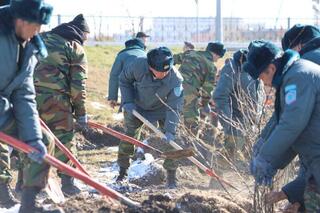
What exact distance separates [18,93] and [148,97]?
127 inches

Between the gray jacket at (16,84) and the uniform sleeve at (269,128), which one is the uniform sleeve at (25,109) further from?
the uniform sleeve at (269,128)

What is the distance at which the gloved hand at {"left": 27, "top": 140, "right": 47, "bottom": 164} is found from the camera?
5160 mm

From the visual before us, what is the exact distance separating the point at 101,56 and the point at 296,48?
19.2 meters

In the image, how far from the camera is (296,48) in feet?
21.2

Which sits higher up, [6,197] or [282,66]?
[282,66]

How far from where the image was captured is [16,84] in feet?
17.6

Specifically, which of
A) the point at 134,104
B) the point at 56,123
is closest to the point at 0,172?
the point at 56,123

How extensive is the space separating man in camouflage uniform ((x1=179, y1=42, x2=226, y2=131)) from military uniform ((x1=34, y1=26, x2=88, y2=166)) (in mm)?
3365

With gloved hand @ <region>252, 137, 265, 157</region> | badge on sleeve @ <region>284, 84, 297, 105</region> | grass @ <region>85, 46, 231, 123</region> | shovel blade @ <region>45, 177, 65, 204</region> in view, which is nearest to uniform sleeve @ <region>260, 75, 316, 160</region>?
badge on sleeve @ <region>284, 84, 297, 105</region>

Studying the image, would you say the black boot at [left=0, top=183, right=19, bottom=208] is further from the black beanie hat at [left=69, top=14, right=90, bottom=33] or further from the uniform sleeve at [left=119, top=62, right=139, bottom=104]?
the uniform sleeve at [left=119, top=62, right=139, bottom=104]

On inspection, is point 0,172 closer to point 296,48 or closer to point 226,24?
point 296,48

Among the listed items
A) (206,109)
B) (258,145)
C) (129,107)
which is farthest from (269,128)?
(206,109)

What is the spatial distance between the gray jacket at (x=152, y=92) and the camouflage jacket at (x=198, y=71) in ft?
6.77

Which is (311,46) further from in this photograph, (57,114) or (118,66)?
(118,66)
